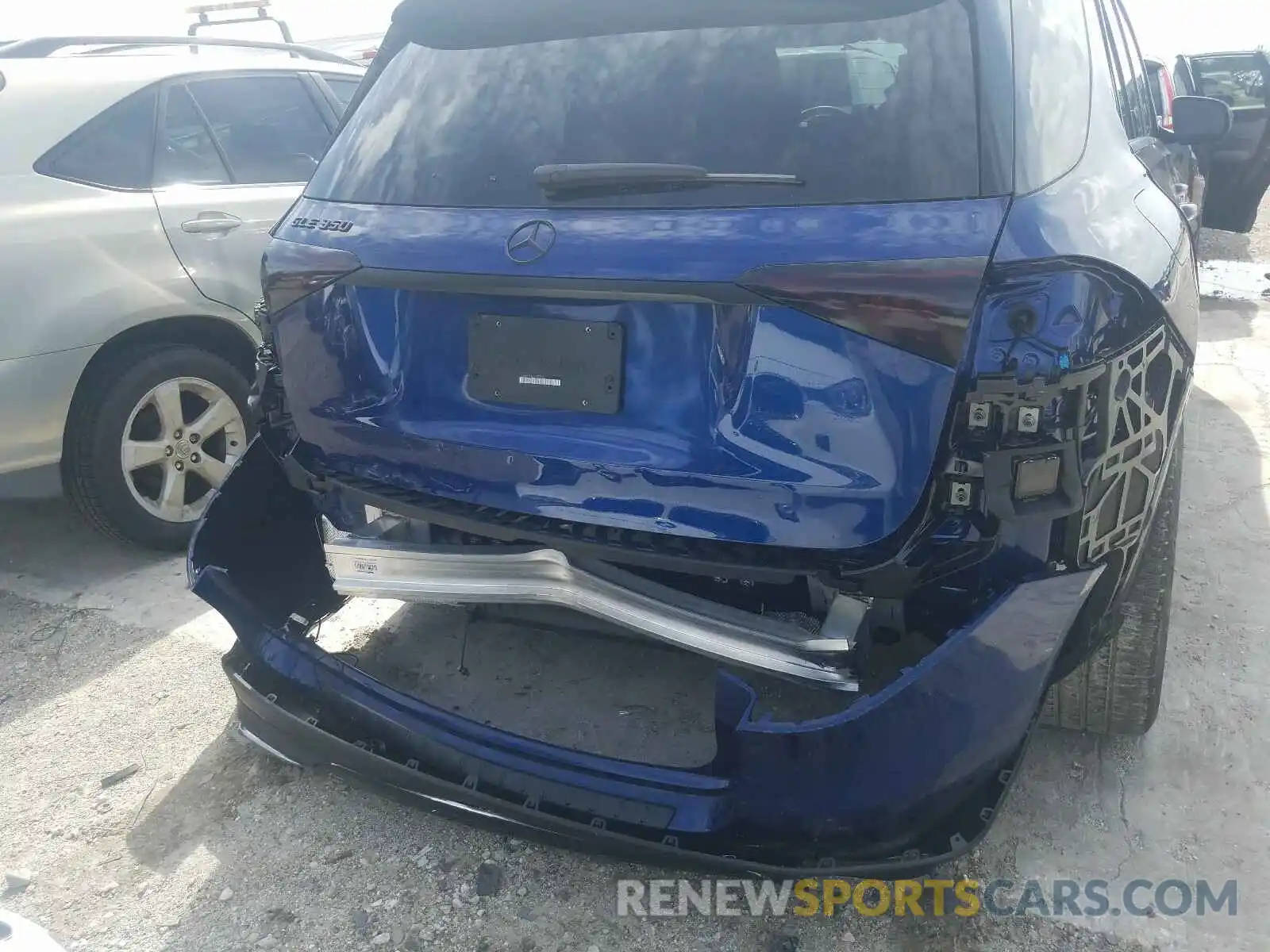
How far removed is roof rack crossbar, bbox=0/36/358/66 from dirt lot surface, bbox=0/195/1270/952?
2.23m

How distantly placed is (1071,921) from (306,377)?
1.98 meters

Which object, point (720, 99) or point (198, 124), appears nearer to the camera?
point (720, 99)

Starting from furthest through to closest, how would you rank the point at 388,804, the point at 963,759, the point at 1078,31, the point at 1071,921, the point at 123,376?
the point at 123,376
the point at 388,804
the point at 1078,31
the point at 1071,921
the point at 963,759

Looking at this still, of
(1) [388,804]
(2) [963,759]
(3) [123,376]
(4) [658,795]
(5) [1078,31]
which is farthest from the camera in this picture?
(3) [123,376]

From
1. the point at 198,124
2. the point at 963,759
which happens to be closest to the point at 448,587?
the point at 963,759

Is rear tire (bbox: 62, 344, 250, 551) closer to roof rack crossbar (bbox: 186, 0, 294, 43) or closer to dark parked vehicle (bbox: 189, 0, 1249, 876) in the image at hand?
dark parked vehicle (bbox: 189, 0, 1249, 876)

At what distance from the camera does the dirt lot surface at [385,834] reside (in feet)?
6.63

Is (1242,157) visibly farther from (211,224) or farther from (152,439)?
(152,439)

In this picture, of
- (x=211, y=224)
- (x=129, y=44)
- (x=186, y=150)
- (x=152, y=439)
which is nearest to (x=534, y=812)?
(x=152, y=439)

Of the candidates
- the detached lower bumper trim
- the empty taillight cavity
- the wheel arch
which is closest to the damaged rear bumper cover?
the detached lower bumper trim

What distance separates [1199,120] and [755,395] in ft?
8.88

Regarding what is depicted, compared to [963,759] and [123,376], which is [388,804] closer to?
[963,759]

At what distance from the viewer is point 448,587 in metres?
2.10

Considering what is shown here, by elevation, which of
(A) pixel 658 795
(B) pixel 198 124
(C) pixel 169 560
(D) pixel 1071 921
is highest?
(B) pixel 198 124
